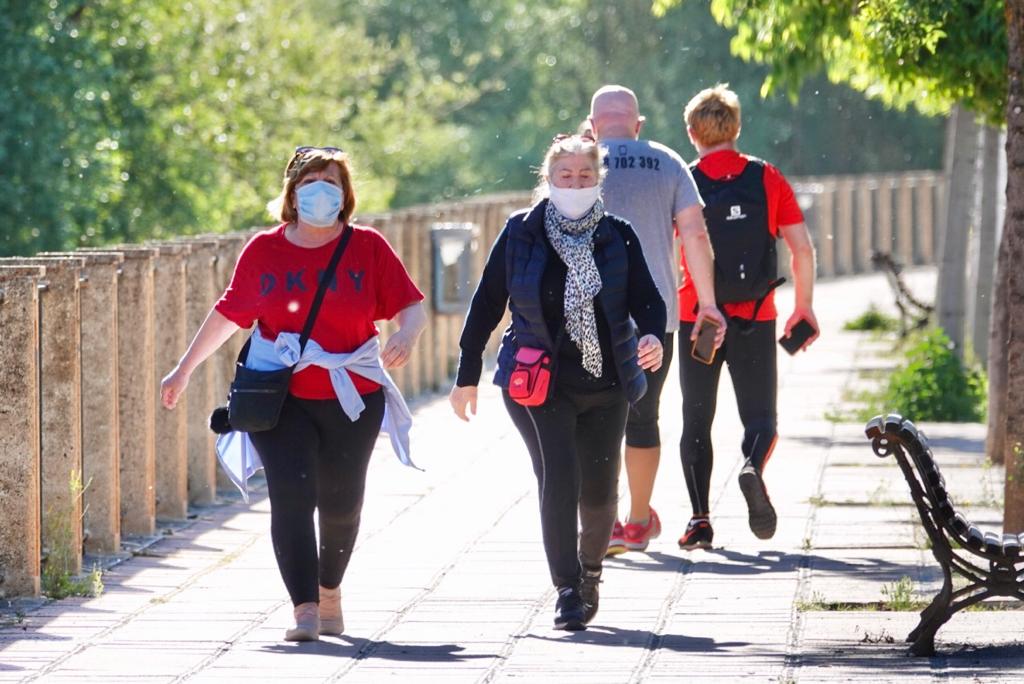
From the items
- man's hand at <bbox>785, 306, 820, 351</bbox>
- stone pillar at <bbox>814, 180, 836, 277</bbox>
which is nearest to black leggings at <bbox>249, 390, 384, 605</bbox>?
man's hand at <bbox>785, 306, 820, 351</bbox>

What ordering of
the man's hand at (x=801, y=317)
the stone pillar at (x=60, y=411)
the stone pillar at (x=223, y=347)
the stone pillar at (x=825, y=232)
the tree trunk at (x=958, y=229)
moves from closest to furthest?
the stone pillar at (x=60, y=411) < the man's hand at (x=801, y=317) < the stone pillar at (x=223, y=347) < the tree trunk at (x=958, y=229) < the stone pillar at (x=825, y=232)

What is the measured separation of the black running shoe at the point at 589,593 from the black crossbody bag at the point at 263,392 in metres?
1.15

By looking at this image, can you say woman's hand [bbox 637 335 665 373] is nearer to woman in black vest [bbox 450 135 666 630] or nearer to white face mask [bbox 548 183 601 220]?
woman in black vest [bbox 450 135 666 630]

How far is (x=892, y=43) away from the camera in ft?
33.9

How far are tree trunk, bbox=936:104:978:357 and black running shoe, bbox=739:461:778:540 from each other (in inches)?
308

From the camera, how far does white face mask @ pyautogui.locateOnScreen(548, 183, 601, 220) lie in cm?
767

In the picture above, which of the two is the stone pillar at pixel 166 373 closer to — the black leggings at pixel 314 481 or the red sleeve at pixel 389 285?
the black leggings at pixel 314 481

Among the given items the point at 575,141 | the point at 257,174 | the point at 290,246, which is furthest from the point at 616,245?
the point at 257,174

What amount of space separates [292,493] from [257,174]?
19874 mm

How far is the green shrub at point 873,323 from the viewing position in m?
22.9

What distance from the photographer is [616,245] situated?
7.72 metres

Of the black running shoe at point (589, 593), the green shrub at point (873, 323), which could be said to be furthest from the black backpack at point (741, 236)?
the green shrub at point (873, 323)

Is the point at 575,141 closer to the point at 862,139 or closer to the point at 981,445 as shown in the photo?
the point at 981,445

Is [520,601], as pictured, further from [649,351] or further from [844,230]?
[844,230]
